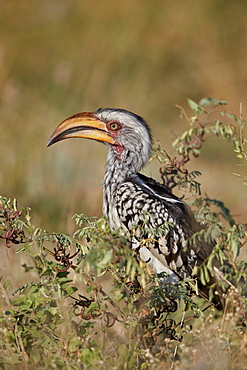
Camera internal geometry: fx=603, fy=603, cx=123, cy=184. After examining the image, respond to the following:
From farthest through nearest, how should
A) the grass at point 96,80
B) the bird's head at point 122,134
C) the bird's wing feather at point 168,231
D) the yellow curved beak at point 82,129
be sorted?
1. the grass at point 96,80
2. the bird's head at point 122,134
3. the yellow curved beak at point 82,129
4. the bird's wing feather at point 168,231

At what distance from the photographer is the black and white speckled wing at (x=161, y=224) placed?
13.2 feet

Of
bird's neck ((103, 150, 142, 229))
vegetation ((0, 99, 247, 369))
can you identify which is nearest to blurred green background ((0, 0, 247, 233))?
bird's neck ((103, 150, 142, 229))

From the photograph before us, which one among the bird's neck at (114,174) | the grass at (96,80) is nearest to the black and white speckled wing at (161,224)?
the bird's neck at (114,174)

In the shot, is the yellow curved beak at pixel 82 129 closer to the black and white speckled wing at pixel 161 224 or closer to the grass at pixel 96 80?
the black and white speckled wing at pixel 161 224

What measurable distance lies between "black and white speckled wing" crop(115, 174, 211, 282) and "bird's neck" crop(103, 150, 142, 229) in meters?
0.17

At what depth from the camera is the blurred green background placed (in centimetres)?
704

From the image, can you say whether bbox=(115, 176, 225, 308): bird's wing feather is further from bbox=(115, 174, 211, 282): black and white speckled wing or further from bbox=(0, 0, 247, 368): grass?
bbox=(0, 0, 247, 368): grass

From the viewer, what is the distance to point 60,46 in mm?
11945

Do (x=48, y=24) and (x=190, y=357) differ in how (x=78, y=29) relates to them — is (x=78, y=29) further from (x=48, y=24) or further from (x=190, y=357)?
(x=190, y=357)

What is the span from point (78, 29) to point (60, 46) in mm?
655

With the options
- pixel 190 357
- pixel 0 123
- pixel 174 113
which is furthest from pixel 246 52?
pixel 190 357

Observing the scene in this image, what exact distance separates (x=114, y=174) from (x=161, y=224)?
77 cm

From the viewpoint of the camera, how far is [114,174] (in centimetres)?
459

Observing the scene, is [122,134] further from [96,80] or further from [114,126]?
[96,80]
